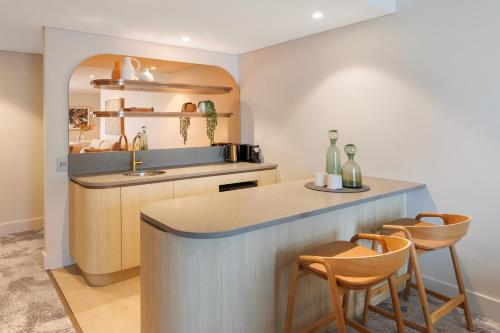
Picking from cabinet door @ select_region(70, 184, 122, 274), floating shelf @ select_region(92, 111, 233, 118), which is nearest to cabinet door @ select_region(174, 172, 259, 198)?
cabinet door @ select_region(70, 184, 122, 274)

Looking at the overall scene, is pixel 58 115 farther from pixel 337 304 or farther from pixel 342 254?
pixel 337 304

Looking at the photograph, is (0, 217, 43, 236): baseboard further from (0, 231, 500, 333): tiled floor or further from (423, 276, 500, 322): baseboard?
(423, 276, 500, 322): baseboard

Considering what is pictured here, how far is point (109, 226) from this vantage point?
9.20 feet

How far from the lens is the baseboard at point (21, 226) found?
4.18m

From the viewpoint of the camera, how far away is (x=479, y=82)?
2.33 meters

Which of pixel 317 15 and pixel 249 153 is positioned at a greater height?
pixel 317 15

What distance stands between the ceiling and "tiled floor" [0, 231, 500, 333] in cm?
213

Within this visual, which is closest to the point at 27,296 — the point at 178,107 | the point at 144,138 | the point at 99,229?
the point at 99,229

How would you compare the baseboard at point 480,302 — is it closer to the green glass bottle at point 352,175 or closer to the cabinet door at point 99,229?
the green glass bottle at point 352,175

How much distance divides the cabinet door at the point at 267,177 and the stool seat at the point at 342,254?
1.85 metres

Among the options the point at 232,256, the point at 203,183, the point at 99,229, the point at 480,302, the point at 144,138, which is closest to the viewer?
the point at 232,256

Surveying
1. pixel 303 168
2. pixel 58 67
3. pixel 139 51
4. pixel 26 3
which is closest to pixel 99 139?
pixel 58 67

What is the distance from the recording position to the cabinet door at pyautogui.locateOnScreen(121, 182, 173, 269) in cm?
287

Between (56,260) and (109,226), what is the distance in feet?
2.77
